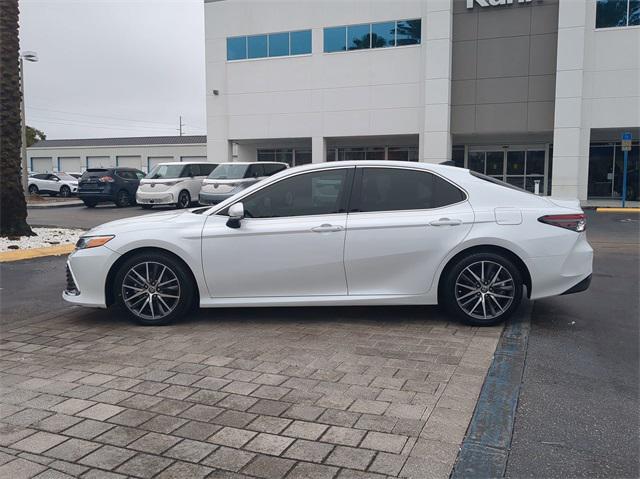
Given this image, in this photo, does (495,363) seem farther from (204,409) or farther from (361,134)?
(361,134)

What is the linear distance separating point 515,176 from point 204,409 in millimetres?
29180

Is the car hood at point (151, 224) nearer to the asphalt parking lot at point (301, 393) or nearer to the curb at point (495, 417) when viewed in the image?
the asphalt parking lot at point (301, 393)

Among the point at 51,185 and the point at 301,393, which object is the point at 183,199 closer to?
the point at 51,185

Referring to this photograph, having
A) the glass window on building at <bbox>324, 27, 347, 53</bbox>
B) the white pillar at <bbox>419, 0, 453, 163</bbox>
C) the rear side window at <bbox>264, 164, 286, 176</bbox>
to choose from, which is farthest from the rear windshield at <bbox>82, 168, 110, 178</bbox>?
the white pillar at <bbox>419, 0, 453, 163</bbox>

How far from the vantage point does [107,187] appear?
22609mm

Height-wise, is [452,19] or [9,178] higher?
[452,19]

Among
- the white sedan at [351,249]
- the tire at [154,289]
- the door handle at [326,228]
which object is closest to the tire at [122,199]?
the white sedan at [351,249]

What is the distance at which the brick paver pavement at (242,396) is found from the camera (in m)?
3.08

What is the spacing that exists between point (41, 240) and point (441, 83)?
20.5 metres

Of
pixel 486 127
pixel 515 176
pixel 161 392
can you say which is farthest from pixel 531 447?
pixel 515 176

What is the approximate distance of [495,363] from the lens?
453 centimetres

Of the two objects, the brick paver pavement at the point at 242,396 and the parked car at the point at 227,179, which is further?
the parked car at the point at 227,179

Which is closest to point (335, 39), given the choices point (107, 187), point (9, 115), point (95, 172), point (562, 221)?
point (95, 172)

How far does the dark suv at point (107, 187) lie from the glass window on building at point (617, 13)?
21.2 metres
